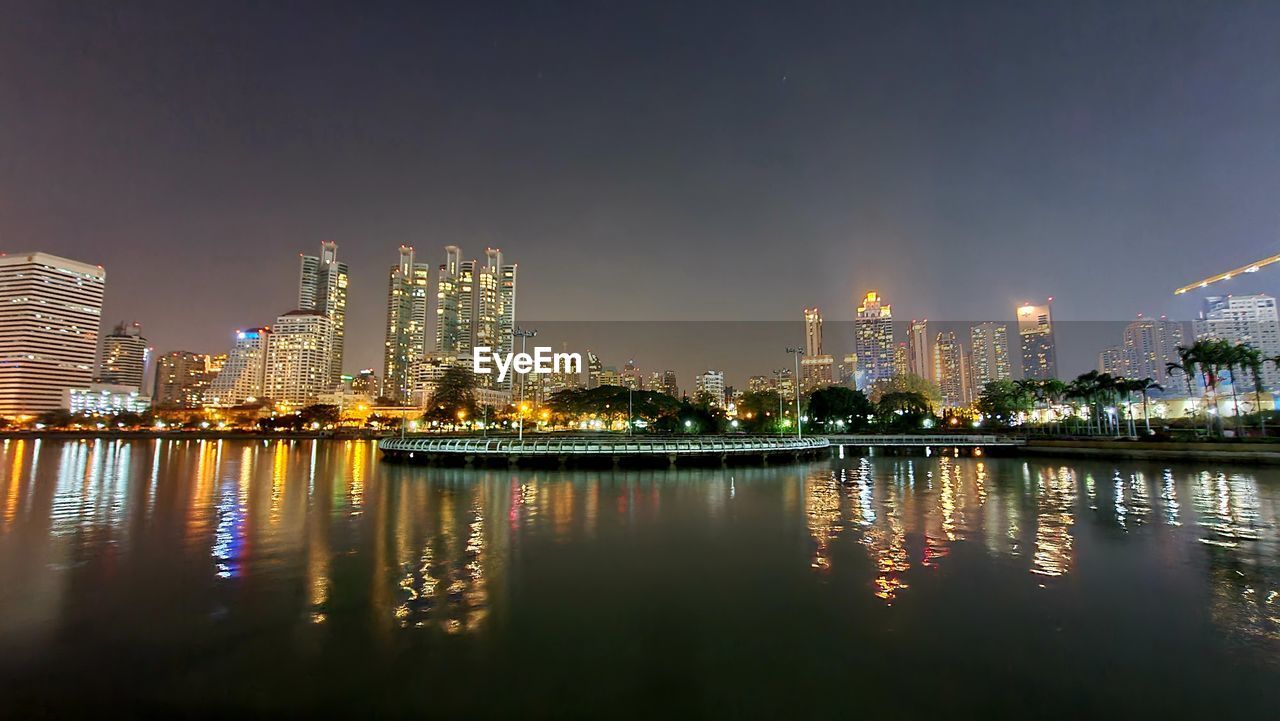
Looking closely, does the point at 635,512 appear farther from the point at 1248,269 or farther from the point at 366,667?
the point at 1248,269

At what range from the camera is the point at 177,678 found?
26.1 feet

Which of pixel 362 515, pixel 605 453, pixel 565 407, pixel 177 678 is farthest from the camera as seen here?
pixel 565 407

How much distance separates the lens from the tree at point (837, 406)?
282ft

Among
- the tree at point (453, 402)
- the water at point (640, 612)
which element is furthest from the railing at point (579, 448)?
the tree at point (453, 402)

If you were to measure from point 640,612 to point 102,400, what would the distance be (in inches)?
9323

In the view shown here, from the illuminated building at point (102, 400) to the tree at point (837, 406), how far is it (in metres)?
181

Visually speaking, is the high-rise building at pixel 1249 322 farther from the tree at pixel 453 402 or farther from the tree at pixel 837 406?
the tree at pixel 453 402

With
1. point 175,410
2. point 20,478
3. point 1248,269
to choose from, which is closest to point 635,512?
point 20,478

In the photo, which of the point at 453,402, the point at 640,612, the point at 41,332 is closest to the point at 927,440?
the point at 640,612

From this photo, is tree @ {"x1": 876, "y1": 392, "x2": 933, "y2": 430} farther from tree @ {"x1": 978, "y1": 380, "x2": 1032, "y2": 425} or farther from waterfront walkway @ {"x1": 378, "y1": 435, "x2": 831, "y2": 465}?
waterfront walkway @ {"x1": 378, "y1": 435, "x2": 831, "y2": 465}

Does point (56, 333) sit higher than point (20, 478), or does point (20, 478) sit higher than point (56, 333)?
point (56, 333)

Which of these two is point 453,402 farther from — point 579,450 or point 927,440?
point 927,440

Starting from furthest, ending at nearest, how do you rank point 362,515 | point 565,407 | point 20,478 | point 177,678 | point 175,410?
point 175,410
point 565,407
point 20,478
point 362,515
point 177,678

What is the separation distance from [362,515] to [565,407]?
7463 centimetres
